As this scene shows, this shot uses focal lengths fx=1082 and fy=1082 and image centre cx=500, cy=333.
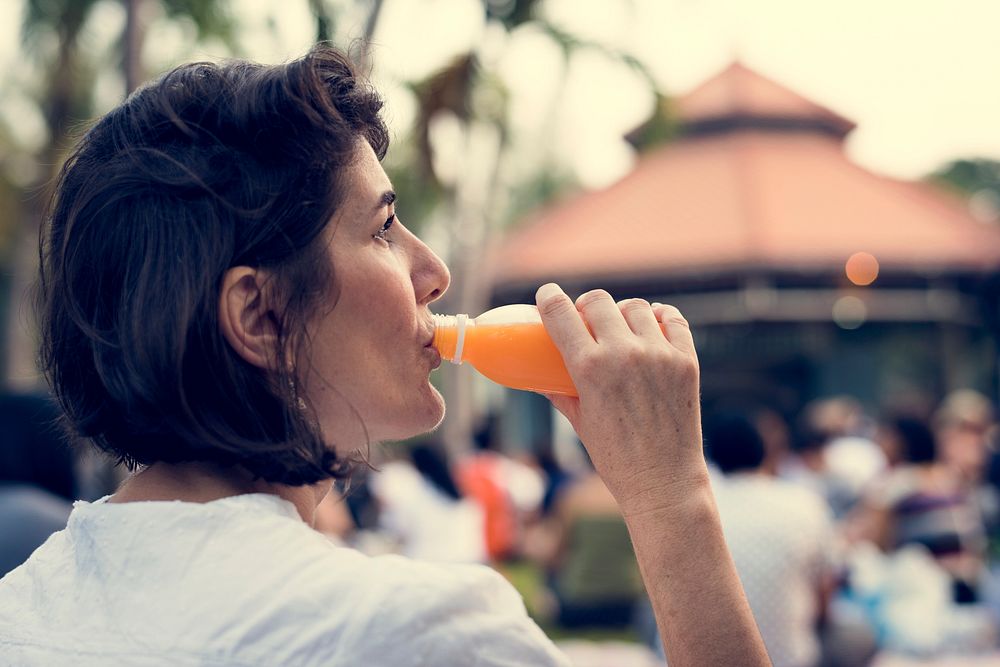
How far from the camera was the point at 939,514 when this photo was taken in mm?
7734

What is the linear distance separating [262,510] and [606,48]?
12.1 meters

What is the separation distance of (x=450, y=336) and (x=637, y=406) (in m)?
0.39

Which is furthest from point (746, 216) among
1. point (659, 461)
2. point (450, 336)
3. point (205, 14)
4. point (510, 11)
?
point (659, 461)

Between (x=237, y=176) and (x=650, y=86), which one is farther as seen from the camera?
(x=650, y=86)

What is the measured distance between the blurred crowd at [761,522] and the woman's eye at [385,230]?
1.68 ft

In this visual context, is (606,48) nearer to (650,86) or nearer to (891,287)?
(650,86)

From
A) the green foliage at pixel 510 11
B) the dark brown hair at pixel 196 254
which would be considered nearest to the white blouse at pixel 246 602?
the dark brown hair at pixel 196 254

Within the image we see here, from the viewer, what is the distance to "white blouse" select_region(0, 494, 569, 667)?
1126 millimetres

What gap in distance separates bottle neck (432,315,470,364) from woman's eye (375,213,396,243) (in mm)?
194

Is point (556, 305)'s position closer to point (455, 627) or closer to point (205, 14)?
point (455, 627)

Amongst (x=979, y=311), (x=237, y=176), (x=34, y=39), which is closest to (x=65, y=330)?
(x=237, y=176)

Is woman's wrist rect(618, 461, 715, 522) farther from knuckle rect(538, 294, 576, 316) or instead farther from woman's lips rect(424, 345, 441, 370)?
woman's lips rect(424, 345, 441, 370)

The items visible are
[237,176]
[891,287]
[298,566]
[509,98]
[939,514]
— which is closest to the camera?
[298,566]

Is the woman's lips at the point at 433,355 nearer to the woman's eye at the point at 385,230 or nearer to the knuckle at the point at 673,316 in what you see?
the woman's eye at the point at 385,230
